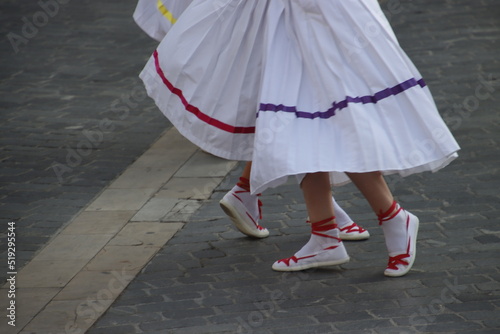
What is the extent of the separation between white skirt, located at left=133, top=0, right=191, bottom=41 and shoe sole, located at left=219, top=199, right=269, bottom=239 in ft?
4.12

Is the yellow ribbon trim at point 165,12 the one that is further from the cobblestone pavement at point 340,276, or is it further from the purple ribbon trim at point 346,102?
the purple ribbon trim at point 346,102

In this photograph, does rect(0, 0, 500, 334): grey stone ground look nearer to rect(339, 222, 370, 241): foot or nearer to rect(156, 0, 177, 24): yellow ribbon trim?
rect(339, 222, 370, 241): foot

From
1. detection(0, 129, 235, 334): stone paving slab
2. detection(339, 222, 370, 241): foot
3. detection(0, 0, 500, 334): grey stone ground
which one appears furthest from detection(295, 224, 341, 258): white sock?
detection(0, 129, 235, 334): stone paving slab

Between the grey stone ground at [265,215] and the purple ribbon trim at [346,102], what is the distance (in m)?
0.80

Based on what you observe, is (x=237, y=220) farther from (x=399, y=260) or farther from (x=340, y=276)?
(x=399, y=260)

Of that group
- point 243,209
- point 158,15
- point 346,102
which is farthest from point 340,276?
point 158,15

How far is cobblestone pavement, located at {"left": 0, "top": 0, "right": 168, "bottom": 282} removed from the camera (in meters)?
5.71

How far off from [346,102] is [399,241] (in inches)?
29.7

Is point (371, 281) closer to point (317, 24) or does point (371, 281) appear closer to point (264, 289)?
point (264, 289)

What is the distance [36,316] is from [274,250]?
1259mm

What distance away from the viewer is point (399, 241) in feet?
14.4

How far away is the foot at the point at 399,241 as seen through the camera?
4.37 meters

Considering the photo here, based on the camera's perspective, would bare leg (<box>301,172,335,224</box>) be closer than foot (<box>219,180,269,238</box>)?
Yes

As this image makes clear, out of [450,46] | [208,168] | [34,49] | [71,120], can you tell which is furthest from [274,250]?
[34,49]
